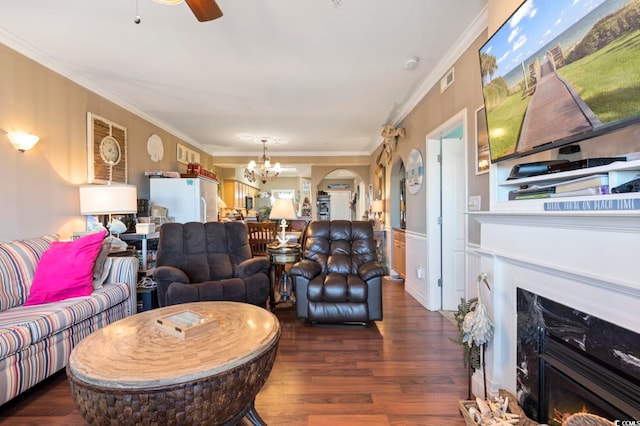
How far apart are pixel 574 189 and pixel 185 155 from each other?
6050 millimetres

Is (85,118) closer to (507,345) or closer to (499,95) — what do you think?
(499,95)

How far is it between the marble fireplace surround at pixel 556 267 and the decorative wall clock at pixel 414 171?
2.07 meters

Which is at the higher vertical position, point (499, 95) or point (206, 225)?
point (499, 95)

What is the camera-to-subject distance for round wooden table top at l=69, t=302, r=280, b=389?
45.0 inches

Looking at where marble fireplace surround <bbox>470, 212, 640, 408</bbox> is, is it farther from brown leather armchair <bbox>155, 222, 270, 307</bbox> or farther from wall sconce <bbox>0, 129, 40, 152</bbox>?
wall sconce <bbox>0, 129, 40, 152</bbox>

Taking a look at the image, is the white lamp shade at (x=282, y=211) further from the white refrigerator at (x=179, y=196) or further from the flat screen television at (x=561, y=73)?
the flat screen television at (x=561, y=73)

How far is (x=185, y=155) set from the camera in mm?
5910

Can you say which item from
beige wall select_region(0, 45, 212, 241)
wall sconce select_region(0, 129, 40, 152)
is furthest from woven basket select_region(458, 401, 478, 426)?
wall sconce select_region(0, 129, 40, 152)

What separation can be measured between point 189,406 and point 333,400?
3.24 ft

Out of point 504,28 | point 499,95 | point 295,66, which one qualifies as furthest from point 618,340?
point 295,66

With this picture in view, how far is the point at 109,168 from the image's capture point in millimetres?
3734

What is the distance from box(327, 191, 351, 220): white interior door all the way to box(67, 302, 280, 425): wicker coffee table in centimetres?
1039

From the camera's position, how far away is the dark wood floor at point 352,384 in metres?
1.71

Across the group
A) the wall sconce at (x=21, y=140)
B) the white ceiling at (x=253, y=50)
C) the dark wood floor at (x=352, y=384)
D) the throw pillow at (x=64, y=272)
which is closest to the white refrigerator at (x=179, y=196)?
the white ceiling at (x=253, y=50)
